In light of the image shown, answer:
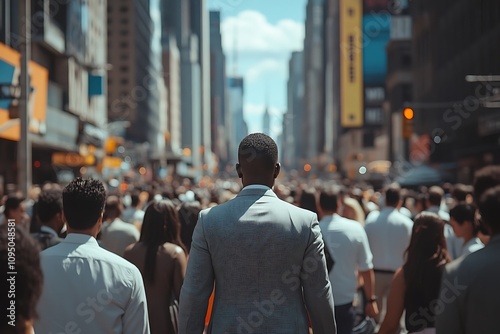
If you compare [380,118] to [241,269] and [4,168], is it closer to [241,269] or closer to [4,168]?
[4,168]

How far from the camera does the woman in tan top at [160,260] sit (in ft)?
21.3

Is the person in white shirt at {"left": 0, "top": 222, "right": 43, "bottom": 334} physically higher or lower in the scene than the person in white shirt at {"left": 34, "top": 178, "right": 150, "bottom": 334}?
higher

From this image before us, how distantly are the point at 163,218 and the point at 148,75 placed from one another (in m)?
126

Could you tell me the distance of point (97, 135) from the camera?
64312 mm

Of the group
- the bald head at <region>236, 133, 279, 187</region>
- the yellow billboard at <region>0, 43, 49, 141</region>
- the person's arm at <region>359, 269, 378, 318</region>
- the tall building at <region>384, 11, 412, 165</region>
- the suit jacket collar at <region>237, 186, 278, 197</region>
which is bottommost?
the person's arm at <region>359, 269, 378, 318</region>

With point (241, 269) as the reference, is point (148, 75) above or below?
above

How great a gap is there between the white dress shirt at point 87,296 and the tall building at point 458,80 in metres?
32.8

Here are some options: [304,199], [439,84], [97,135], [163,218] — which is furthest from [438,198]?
[97,135]

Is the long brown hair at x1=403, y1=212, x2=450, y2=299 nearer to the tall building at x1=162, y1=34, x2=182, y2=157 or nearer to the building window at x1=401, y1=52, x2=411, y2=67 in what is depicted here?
the building window at x1=401, y1=52, x2=411, y2=67

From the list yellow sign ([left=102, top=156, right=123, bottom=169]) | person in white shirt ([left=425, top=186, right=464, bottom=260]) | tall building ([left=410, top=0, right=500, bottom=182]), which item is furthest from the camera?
yellow sign ([left=102, top=156, right=123, bottom=169])

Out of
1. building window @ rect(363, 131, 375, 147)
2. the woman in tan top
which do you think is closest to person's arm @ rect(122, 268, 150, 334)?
the woman in tan top

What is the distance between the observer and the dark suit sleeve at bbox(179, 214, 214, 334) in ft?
14.5

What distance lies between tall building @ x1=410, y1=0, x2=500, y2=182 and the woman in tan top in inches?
1200

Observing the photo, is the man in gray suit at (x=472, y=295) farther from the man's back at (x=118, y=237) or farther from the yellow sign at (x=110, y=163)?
the yellow sign at (x=110, y=163)
